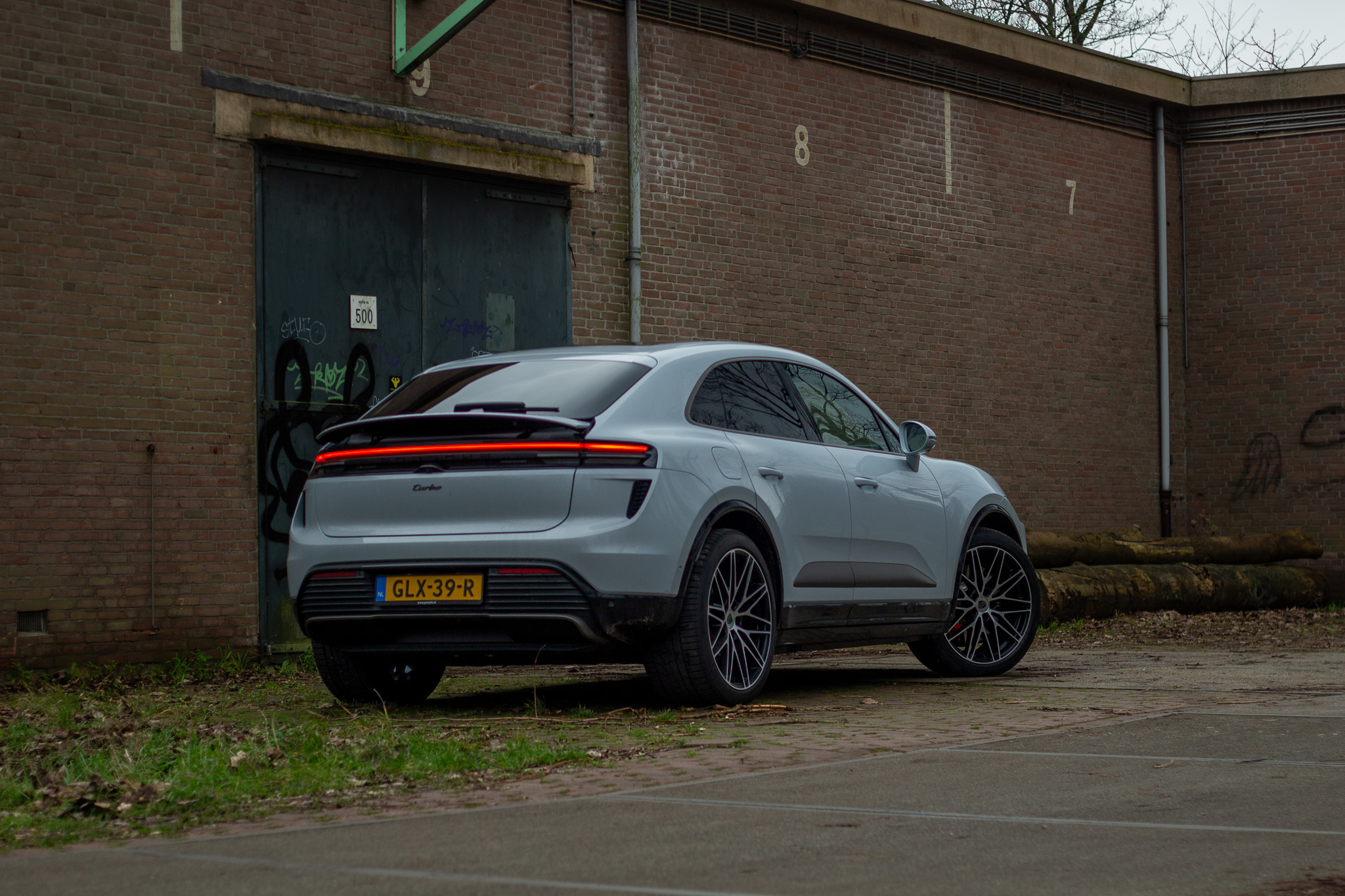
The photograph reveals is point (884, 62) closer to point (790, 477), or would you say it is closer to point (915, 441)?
point (915, 441)

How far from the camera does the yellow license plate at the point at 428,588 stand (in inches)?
254

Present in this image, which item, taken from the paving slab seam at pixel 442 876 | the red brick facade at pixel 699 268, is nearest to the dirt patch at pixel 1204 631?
the red brick facade at pixel 699 268

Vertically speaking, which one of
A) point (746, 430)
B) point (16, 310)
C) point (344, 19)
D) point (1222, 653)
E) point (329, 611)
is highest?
point (344, 19)

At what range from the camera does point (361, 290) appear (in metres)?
11.7

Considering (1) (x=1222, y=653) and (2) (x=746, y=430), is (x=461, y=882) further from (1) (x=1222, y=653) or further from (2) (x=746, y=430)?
(1) (x=1222, y=653)

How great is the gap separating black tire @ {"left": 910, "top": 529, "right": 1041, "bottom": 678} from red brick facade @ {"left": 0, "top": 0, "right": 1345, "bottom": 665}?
4984 mm

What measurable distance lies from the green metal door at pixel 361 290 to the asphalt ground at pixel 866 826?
5729mm

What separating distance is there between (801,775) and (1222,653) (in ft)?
22.7

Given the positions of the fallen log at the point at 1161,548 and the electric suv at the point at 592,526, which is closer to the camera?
the electric suv at the point at 592,526

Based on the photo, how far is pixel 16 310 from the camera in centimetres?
995

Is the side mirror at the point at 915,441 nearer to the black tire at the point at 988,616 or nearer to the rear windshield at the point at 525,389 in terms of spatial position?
the black tire at the point at 988,616

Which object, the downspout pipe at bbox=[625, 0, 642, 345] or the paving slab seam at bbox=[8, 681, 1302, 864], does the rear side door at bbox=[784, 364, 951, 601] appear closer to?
the paving slab seam at bbox=[8, 681, 1302, 864]

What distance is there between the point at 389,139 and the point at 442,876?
29.4 feet

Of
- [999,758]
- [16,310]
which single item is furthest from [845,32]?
[999,758]
